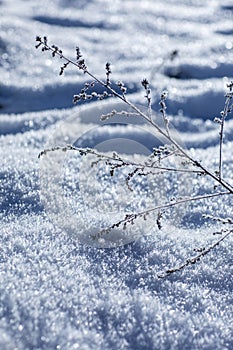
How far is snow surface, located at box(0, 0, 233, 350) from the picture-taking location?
4.18 ft

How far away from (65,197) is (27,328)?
69cm

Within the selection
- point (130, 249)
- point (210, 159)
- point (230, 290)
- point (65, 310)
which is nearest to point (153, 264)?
point (130, 249)

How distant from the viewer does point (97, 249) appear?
1.59m

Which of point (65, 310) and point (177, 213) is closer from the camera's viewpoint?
point (65, 310)

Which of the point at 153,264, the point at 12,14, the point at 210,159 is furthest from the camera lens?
the point at 12,14

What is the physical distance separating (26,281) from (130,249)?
348 millimetres

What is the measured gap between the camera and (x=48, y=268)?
1441 mm

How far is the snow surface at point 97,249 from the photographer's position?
1.27 meters

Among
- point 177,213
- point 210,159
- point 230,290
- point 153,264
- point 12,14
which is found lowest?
point 230,290

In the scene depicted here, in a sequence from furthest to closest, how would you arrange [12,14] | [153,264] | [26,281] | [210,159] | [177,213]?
[12,14] → [210,159] → [177,213] → [153,264] → [26,281]

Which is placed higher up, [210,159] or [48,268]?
[210,159]

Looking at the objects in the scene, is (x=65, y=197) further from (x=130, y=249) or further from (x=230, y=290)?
(x=230, y=290)

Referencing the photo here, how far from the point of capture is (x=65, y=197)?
187cm

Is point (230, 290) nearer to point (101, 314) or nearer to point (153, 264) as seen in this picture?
point (153, 264)
